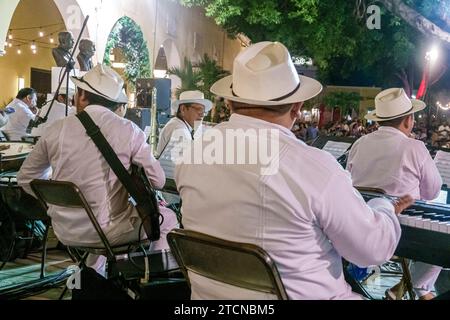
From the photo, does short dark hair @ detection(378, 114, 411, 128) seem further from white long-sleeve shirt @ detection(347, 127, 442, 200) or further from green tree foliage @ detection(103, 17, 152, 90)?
green tree foliage @ detection(103, 17, 152, 90)

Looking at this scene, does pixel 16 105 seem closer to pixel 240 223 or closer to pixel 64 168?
pixel 64 168

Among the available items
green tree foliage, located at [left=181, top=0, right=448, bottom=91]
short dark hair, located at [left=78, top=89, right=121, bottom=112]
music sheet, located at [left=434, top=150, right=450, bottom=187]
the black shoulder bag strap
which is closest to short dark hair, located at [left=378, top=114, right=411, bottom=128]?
music sheet, located at [left=434, top=150, right=450, bottom=187]

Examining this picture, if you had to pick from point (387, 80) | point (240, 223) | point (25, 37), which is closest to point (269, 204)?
point (240, 223)

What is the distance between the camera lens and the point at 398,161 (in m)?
3.99

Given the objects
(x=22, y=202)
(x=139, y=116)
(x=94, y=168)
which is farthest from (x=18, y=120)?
(x=94, y=168)

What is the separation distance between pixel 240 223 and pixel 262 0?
44.6 feet

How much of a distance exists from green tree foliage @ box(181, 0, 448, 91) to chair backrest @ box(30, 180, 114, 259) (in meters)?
11.7

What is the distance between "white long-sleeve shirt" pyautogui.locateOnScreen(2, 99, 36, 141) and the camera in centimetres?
886

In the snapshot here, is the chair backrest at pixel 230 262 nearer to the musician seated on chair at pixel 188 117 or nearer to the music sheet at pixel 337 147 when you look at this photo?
the music sheet at pixel 337 147

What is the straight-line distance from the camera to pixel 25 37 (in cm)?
1772

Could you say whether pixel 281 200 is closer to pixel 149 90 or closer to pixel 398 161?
pixel 398 161

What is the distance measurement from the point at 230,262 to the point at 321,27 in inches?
538

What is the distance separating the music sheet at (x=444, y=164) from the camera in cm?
441
